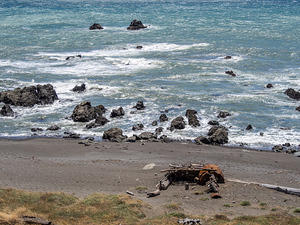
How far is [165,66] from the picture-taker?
55531 millimetres

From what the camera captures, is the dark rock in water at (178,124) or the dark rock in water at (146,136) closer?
the dark rock in water at (146,136)

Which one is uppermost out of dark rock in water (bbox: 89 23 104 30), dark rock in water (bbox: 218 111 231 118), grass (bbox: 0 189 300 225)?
dark rock in water (bbox: 89 23 104 30)

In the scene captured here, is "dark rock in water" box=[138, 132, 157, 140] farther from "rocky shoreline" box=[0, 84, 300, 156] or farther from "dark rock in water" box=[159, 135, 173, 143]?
"dark rock in water" box=[159, 135, 173, 143]

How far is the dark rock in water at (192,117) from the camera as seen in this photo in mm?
37156

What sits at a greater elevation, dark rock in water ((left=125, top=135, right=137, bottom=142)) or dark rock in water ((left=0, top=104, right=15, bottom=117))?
dark rock in water ((left=0, top=104, right=15, bottom=117))

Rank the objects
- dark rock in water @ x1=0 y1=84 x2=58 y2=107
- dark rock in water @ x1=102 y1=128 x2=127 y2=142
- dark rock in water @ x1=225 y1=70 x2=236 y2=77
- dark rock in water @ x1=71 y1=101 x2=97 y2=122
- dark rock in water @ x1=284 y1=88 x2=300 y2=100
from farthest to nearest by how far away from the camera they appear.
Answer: dark rock in water @ x1=225 y1=70 x2=236 y2=77 → dark rock in water @ x1=284 y1=88 x2=300 y2=100 → dark rock in water @ x1=0 y1=84 x2=58 y2=107 → dark rock in water @ x1=71 y1=101 x2=97 y2=122 → dark rock in water @ x1=102 y1=128 x2=127 y2=142

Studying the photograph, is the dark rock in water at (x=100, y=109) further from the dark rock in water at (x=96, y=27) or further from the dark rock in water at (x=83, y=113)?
the dark rock in water at (x=96, y=27)

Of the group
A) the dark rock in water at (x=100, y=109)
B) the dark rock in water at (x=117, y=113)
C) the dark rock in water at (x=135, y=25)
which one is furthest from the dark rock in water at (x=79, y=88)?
the dark rock in water at (x=135, y=25)

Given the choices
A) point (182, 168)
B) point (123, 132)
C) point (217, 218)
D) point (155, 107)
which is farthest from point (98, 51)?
point (217, 218)

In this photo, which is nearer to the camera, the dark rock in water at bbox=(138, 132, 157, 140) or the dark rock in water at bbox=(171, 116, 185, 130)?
the dark rock in water at bbox=(138, 132, 157, 140)

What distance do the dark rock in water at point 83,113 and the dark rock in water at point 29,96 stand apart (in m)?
4.83

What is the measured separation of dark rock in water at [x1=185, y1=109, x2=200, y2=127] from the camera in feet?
122

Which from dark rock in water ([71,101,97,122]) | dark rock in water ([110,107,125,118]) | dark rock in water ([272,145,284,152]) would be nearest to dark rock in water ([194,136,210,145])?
dark rock in water ([272,145,284,152])

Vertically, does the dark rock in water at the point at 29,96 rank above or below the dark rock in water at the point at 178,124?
above
